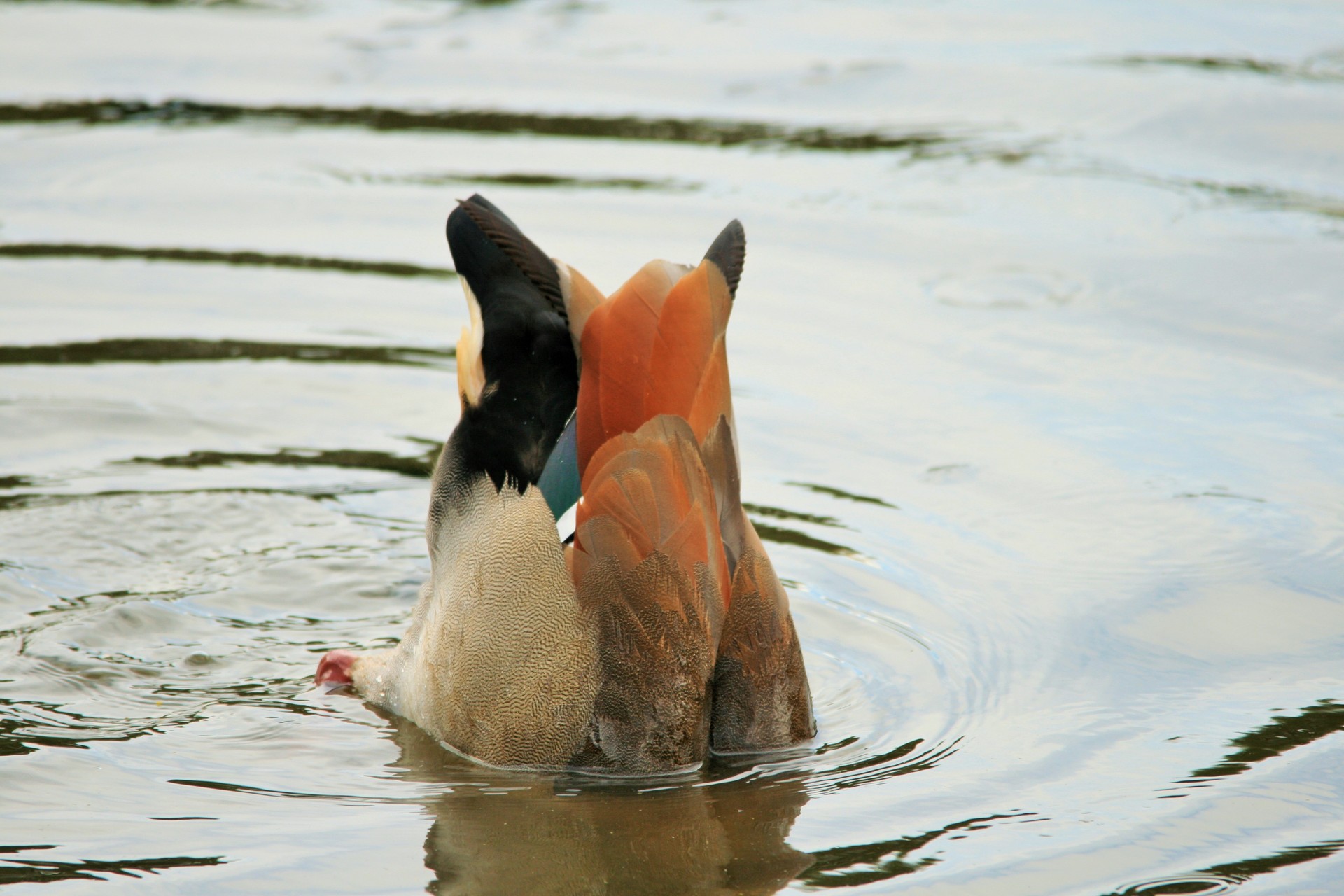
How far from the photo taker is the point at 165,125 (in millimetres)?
10578

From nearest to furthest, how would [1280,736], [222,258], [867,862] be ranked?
[867,862] < [1280,736] < [222,258]

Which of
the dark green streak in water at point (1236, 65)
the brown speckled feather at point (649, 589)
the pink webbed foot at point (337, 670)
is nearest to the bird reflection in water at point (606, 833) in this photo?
the brown speckled feather at point (649, 589)

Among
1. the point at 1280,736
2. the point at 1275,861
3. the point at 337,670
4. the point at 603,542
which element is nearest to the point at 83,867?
the point at 337,670

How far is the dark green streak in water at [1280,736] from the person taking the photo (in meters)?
4.59

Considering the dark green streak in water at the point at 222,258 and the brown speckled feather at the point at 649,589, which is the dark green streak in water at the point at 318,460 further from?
the brown speckled feather at the point at 649,589

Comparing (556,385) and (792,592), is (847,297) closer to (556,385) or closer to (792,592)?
(792,592)

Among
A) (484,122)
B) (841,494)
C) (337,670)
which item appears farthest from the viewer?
(484,122)

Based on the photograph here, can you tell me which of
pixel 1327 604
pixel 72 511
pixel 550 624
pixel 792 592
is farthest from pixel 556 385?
pixel 1327 604

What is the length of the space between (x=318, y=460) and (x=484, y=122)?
4.51 meters

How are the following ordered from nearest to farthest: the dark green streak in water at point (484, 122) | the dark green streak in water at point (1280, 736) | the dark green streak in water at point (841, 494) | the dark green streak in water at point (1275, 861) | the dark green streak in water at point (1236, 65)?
the dark green streak in water at point (1275, 861) < the dark green streak in water at point (1280, 736) < the dark green streak in water at point (841, 494) < the dark green streak in water at point (484, 122) < the dark green streak in water at point (1236, 65)

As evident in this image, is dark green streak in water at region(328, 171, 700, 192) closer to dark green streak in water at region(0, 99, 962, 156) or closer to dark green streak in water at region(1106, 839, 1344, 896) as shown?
dark green streak in water at region(0, 99, 962, 156)

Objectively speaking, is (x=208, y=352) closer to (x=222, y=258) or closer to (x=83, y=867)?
(x=222, y=258)

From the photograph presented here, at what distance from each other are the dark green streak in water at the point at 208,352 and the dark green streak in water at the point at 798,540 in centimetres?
214

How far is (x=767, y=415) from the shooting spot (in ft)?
23.6
